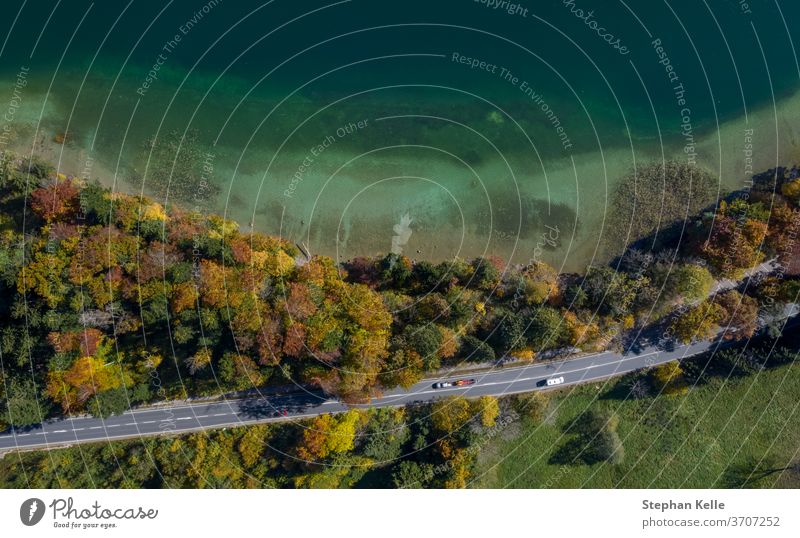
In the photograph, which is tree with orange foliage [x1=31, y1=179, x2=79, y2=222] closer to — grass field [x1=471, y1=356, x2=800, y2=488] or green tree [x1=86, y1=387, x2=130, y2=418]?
green tree [x1=86, y1=387, x2=130, y2=418]

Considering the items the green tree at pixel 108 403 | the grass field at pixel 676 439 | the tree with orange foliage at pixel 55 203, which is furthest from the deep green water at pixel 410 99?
the green tree at pixel 108 403

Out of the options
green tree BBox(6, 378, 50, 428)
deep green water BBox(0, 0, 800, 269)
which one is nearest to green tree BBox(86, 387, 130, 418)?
green tree BBox(6, 378, 50, 428)

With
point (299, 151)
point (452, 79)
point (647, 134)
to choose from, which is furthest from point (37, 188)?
point (647, 134)

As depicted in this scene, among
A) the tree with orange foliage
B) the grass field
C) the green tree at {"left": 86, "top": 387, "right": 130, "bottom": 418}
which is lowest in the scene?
the grass field

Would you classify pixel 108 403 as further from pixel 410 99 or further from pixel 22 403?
pixel 410 99

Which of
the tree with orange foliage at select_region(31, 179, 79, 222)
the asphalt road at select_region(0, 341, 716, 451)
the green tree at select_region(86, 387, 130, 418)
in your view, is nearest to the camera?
the green tree at select_region(86, 387, 130, 418)

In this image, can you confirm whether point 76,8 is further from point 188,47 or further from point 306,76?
point 306,76
